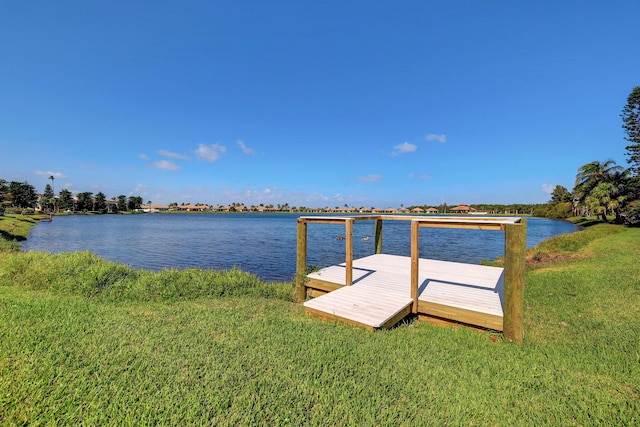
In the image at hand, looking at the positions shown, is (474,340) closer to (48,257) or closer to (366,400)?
(366,400)

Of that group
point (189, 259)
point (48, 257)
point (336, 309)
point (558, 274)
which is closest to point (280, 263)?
point (189, 259)

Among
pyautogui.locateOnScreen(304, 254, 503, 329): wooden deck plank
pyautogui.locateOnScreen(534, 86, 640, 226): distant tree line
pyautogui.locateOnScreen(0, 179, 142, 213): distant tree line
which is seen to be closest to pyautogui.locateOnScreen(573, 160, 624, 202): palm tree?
pyautogui.locateOnScreen(534, 86, 640, 226): distant tree line

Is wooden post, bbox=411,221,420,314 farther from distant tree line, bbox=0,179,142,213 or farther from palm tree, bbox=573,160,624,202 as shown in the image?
distant tree line, bbox=0,179,142,213

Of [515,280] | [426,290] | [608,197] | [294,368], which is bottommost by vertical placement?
[294,368]

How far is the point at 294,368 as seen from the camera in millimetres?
3094

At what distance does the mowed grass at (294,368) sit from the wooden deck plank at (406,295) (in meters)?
0.29

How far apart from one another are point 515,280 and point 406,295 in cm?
190

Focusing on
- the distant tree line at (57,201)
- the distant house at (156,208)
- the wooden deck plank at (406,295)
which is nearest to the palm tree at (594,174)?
the wooden deck plank at (406,295)

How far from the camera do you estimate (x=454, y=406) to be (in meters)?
2.60

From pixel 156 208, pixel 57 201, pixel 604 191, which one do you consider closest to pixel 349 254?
pixel 604 191

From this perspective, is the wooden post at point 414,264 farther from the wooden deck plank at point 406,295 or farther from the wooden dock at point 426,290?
the wooden deck plank at point 406,295

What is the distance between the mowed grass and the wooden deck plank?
0.95 ft

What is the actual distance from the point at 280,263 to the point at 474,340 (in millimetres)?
12145

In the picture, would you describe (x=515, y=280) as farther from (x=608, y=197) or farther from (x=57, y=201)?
(x=57, y=201)
